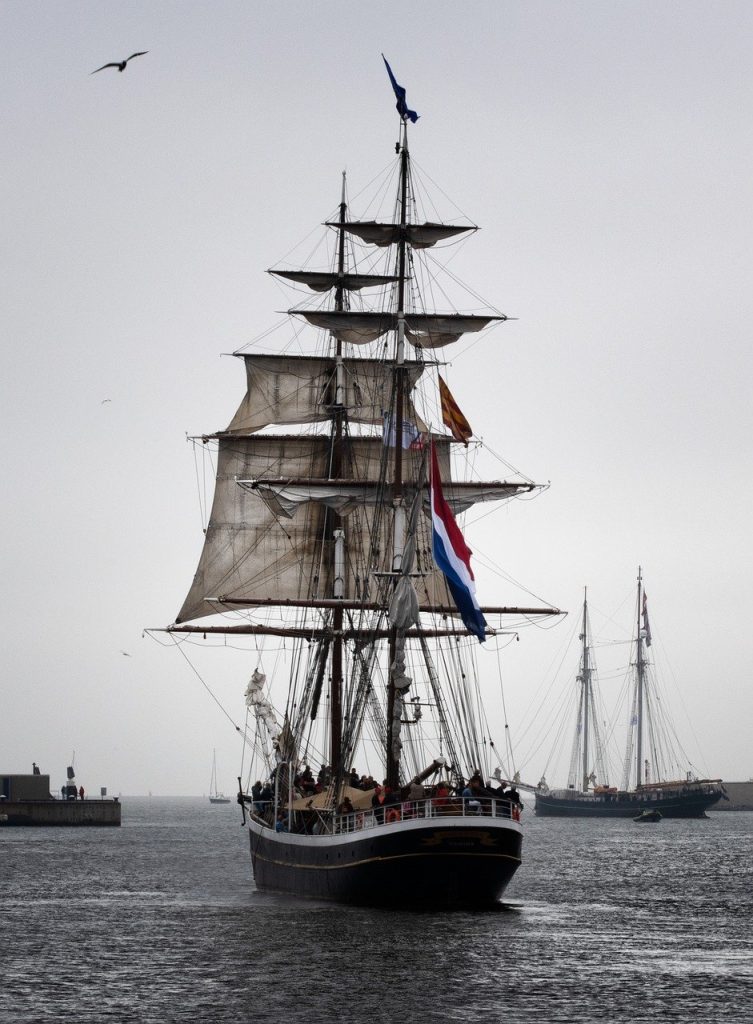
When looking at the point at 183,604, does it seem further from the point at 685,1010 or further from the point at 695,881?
the point at 685,1010

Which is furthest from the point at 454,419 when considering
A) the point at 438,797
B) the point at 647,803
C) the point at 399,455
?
the point at 647,803

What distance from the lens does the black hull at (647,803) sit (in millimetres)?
178125

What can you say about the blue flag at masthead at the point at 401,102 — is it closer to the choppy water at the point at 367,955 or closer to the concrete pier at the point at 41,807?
the choppy water at the point at 367,955

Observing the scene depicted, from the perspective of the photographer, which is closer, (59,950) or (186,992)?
(186,992)

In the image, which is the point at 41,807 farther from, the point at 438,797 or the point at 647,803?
the point at 438,797

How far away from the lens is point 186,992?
31.6 m

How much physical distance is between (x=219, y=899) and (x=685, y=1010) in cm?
2767

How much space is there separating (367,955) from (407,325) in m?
27.7

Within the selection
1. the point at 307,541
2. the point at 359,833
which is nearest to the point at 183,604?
the point at 307,541

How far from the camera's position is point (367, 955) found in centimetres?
3603

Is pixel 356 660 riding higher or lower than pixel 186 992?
higher

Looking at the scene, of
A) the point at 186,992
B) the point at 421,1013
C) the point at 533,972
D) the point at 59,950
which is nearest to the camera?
the point at 421,1013

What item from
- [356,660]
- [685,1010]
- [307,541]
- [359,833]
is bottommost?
[685,1010]

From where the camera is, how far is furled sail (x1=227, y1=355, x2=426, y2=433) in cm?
7544
